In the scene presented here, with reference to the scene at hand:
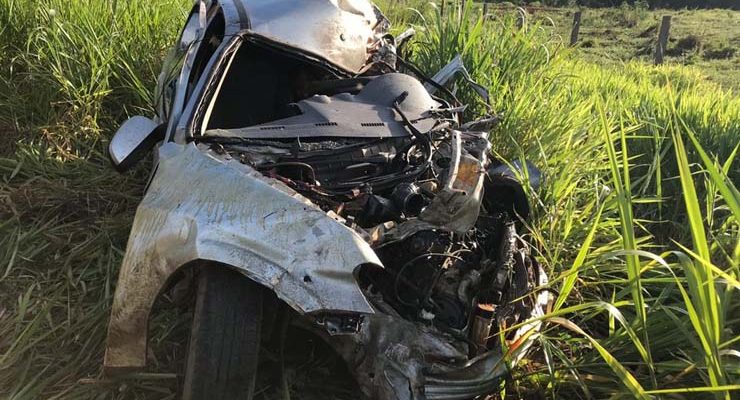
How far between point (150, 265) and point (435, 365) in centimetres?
94

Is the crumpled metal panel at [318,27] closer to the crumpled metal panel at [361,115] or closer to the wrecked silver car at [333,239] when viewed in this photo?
the wrecked silver car at [333,239]

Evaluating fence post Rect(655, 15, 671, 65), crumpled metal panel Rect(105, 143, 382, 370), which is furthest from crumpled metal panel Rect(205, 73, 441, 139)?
fence post Rect(655, 15, 671, 65)

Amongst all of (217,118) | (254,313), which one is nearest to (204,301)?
(254,313)

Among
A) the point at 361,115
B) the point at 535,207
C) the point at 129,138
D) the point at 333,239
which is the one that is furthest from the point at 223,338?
the point at 535,207

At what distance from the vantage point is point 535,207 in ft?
9.73

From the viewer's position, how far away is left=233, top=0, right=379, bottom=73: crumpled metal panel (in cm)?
297

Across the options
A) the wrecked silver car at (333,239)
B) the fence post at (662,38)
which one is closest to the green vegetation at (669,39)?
the fence post at (662,38)

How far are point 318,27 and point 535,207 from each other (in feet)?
4.61

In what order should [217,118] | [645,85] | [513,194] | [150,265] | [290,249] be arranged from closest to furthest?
[290,249]
[150,265]
[513,194]
[217,118]
[645,85]

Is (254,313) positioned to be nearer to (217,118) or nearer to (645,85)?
(217,118)

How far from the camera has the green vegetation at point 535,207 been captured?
1862mm

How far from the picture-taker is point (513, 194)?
281cm

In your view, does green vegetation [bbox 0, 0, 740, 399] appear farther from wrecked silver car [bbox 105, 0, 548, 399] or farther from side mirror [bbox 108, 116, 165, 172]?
side mirror [bbox 108, 116, 165, 172]

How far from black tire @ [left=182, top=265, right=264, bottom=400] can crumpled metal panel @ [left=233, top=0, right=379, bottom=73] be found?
1.44 meters
